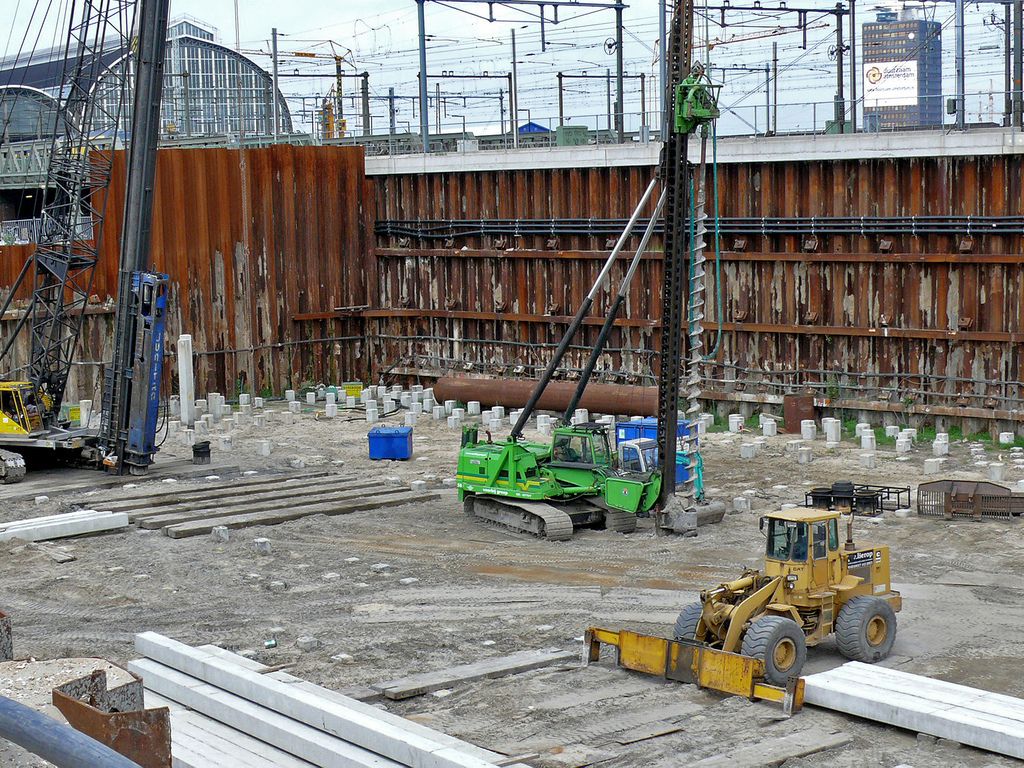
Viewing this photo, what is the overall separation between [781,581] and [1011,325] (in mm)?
15099

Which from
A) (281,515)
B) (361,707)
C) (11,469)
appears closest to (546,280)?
(11,469)

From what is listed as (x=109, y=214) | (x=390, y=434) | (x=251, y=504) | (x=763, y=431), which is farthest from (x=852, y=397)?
(x=109, y=214)

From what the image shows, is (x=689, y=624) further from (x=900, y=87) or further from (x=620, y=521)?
(x=900, y=87)

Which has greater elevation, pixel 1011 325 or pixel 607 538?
pixel 1011 325

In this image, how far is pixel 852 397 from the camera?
2950cm

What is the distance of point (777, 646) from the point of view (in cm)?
1331

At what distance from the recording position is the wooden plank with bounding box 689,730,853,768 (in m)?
11.5

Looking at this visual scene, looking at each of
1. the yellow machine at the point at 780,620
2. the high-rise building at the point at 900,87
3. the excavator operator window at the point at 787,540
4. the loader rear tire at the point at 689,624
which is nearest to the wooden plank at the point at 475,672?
the yellow machine at the point at 780,620

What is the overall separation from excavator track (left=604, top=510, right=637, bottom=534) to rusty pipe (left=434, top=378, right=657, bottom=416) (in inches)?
357

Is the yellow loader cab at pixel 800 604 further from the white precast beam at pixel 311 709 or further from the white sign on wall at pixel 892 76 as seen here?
the white sign on wall at pixel 892 76

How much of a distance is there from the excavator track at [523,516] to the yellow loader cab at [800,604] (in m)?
6.35

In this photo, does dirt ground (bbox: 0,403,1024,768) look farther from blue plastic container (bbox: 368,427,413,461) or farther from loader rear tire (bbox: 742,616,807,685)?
blue plastic container (bbox: 368,427,413,461)

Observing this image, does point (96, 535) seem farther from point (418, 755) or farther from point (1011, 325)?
point (1011, 325)

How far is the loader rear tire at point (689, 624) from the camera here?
14047 mm
